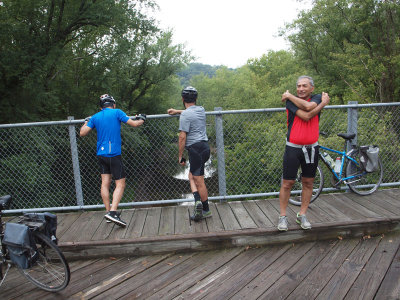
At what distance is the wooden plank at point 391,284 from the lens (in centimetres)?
269

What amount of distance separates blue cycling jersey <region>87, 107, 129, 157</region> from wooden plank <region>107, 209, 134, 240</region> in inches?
36.8

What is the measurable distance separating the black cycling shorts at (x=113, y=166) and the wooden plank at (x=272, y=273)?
1.95m

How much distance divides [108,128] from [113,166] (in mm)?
470

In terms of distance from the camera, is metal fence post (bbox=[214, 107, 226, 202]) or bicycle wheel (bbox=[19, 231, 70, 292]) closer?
bicycle wheel (bbox=[19, 231, 70, 292])

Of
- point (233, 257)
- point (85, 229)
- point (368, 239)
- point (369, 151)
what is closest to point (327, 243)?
point (368, 239)

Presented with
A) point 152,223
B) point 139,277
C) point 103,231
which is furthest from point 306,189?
point 103,231

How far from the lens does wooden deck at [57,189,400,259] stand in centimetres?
359

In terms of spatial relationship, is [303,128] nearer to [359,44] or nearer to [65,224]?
[65,224]

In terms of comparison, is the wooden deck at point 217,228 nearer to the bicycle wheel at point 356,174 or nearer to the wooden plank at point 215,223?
the wooden plank at point 215,223

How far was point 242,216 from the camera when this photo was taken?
13.5 feet

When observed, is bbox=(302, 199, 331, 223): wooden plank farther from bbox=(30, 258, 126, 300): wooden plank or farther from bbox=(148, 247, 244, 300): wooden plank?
bbox=(30, 258, 126, 300): wooden plank

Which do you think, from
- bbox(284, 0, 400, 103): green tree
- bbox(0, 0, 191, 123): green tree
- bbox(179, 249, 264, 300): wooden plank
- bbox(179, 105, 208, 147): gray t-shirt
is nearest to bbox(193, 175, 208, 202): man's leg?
bbox(179, 105, 208, 147): gray t-shirt

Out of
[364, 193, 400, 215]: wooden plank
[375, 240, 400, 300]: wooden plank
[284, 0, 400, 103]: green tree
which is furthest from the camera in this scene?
[284, 0, 400, 103]: green tree

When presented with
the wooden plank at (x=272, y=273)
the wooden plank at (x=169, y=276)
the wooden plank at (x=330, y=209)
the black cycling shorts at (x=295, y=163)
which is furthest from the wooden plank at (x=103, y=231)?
the wooden plank at (x=330, y=209)
